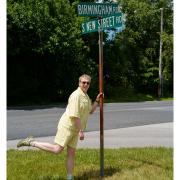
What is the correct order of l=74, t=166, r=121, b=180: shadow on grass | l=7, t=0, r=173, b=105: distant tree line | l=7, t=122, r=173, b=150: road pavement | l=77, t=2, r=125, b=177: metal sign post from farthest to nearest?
l=7, t=0, r=173, b=105: distant tree line < l=7, t=122, r=173, b=150: road pavement < l=74, t=166, r=121, b=180: shadow on grass < l=77, t=2, r=125, b=177: metal sign post

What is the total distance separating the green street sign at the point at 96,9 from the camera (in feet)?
23.4

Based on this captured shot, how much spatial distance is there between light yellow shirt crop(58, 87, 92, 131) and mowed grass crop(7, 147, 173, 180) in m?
0.95

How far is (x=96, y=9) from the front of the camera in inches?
284

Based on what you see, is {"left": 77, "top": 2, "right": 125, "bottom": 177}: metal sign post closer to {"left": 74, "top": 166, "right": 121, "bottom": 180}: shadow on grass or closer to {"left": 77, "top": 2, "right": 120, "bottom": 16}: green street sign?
{"left": 77, "top": 2, "right": 120, "bottom": 16}: green street sign

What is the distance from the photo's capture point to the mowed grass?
24.0 ft

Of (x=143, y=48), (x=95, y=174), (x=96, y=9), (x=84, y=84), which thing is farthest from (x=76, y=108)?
(x=143, y=48)

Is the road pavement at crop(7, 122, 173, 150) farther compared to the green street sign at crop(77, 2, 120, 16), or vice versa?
the road pavement at crop(7, 122, 173, 150)

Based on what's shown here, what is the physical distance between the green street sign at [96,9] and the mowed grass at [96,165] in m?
2.35

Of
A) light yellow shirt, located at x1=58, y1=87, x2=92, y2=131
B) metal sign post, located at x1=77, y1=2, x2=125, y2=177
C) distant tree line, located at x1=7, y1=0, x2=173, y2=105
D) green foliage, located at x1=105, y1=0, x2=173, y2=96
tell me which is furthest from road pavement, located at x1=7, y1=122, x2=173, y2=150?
green foliage, located at x1=105, y1=0, x2=173, y2=96

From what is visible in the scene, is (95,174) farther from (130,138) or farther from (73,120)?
(130,138)

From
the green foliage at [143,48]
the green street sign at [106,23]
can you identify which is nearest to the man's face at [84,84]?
the green street sign at [106,23]

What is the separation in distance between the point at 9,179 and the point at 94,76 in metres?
27.1

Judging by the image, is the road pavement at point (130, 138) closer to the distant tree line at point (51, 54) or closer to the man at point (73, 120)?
the man at point (73, 120)
